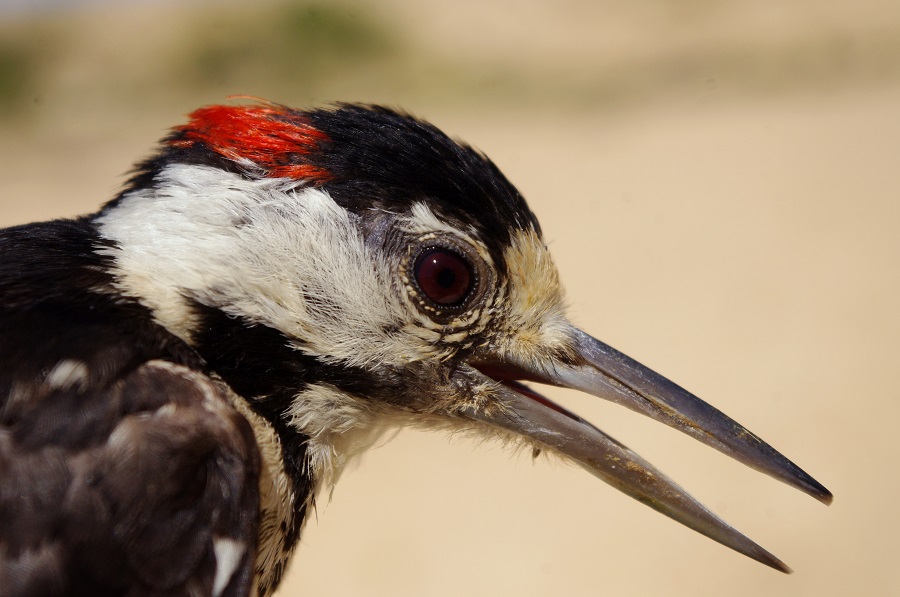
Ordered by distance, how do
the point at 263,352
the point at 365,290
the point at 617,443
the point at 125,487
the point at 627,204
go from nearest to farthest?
the point at 125,487, the point at 263,352, the point at 365,290, the point at 617,443, the point at 627,204

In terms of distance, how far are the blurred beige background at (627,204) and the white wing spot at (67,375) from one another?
1560 millimetres

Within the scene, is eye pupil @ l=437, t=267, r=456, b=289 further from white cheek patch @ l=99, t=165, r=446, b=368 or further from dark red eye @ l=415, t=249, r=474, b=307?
white cheek patch @ l=99, t=165, r=446, b=368

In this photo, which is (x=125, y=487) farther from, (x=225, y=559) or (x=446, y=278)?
(x=446, y=278)

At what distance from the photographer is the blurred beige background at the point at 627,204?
6000 mm

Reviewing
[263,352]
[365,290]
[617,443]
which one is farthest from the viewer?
[617,443]

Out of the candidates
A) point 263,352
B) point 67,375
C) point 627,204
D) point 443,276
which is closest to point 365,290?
point 443,276

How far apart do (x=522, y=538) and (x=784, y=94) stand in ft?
26.1

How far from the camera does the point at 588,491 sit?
6.50 m

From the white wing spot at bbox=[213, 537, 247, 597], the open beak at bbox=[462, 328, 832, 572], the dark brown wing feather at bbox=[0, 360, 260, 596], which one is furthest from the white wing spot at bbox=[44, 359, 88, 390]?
the open beak at bbox=[462, 328, 832, 572]

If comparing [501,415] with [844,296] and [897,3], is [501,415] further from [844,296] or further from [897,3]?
[897,3]

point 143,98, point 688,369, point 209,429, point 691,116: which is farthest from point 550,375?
point 143,98

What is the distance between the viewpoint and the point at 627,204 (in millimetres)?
10133

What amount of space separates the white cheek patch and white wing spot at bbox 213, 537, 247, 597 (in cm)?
53

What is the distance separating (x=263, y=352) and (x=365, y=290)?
312mm
